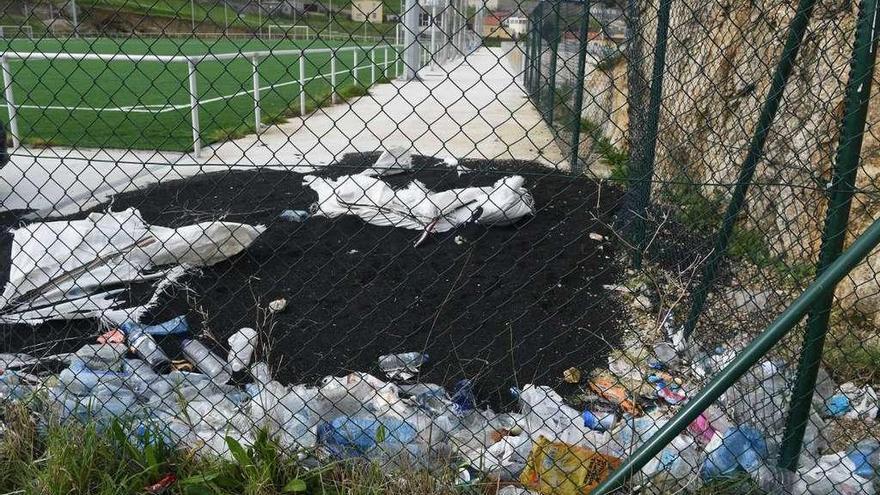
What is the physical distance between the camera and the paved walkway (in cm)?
338

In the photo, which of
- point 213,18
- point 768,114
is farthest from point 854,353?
point 213,18

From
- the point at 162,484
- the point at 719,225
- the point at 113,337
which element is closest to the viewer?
the point at 162,484

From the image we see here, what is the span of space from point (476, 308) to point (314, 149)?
468 centimetres

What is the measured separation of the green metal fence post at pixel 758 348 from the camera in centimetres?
152

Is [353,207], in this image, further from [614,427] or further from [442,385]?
[614,427]

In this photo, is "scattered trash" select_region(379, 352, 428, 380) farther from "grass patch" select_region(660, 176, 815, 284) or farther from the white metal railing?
"grass patch" select_region(660, 176, 815, 284)

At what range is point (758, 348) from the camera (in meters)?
1.65

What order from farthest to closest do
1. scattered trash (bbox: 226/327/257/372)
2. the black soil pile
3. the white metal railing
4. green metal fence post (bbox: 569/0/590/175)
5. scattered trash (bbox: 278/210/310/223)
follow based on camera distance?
green metal fence post (bbox: 569/0/590/175), scattered trash (bbox: 278/210/310/223), the white metal railing, the black soil pile, scattered trash (bbox: 226/327/257/372)

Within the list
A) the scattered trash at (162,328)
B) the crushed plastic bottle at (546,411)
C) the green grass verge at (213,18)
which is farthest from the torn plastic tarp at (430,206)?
the crushed plastic bottle at (546,411)

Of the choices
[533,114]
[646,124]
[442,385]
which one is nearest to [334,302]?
[442,385]

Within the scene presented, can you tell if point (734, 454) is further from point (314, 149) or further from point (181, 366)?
point (314, 149)

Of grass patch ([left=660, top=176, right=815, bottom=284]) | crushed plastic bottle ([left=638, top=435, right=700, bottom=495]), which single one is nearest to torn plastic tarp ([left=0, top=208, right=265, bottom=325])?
crushed plastic bottle ([left=638, top=435, right=700, bottom=495])

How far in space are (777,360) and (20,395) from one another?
2.83m

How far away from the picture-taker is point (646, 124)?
3984mm
